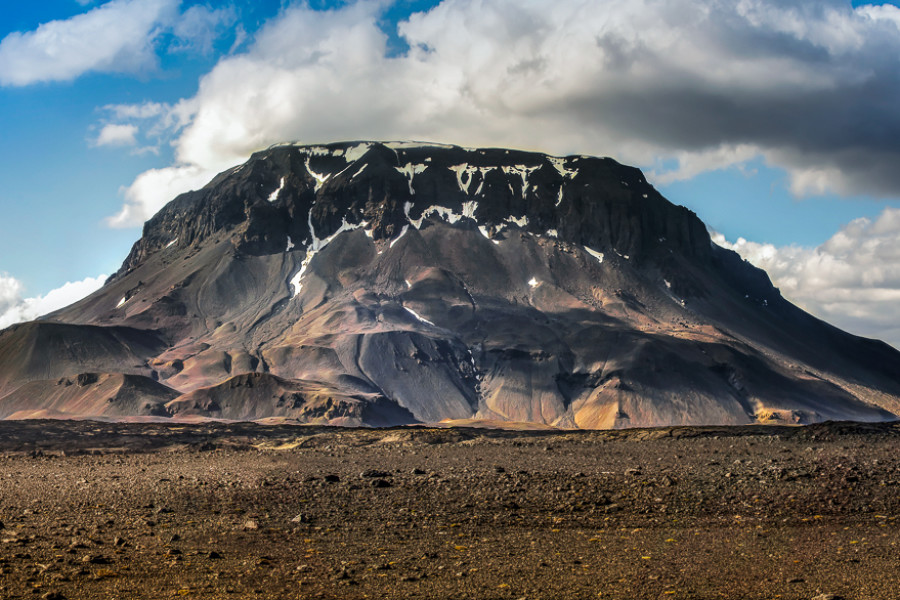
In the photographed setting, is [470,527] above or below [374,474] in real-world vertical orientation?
below

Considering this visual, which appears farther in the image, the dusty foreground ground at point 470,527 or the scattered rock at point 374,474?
the scattered rock at point 374,474

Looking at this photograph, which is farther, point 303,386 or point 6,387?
point 6,387

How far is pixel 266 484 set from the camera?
38656 millimetres

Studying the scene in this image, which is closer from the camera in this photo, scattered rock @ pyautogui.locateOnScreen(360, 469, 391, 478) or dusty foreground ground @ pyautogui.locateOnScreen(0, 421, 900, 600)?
dusty foreground ground @ pyautogui.locateOnScreen(0, 421, 900, 600)

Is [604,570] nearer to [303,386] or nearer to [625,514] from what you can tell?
[625,514]

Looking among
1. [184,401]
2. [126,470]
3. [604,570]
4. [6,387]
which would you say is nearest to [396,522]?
[604,570]

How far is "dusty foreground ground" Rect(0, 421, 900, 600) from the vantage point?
73.2 ft

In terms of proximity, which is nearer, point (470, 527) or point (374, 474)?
point (470, 527)

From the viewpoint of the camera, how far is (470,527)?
29750mm

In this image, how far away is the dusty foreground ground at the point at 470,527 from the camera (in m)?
22.3

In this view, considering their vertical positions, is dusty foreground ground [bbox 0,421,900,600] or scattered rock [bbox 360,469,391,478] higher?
scattered rock [bbox 360,469,391,478]

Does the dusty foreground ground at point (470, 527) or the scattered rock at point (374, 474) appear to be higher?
the scattered rock at point (374, 474)

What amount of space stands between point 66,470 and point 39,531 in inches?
933

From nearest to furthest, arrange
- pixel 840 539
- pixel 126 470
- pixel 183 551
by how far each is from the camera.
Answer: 1. pixel 183 551
2. pixel 840 539
3. pixel 126 470
